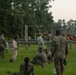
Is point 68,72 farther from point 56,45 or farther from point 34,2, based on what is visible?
point 34,2

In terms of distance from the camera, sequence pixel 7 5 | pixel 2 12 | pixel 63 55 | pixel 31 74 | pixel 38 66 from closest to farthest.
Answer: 1. pixel 31 74
2. pixel 63 55
3. pixel 38 66
4. pixel 2 12
5. pixel 7 5

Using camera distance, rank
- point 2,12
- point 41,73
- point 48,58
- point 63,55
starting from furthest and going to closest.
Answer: point 2,12
point 48,58
point 41,73
point 63,55

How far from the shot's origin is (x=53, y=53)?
1535 centimetres

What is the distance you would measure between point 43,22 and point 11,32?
43621mm

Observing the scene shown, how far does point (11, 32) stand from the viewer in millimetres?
60750

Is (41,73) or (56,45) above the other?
(56,45)

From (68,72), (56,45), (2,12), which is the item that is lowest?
(68,72)

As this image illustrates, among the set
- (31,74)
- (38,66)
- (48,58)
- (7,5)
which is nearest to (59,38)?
(31,74)

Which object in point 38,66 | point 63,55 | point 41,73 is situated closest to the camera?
point 63,55

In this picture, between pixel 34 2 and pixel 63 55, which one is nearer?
pixel 63 55

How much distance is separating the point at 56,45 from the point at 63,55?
Answer: 487mm

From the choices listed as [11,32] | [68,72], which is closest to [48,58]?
[68,72]

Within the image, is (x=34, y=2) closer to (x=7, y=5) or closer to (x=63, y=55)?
(x=7, y=5)

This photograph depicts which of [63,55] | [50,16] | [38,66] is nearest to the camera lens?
[63,55]
